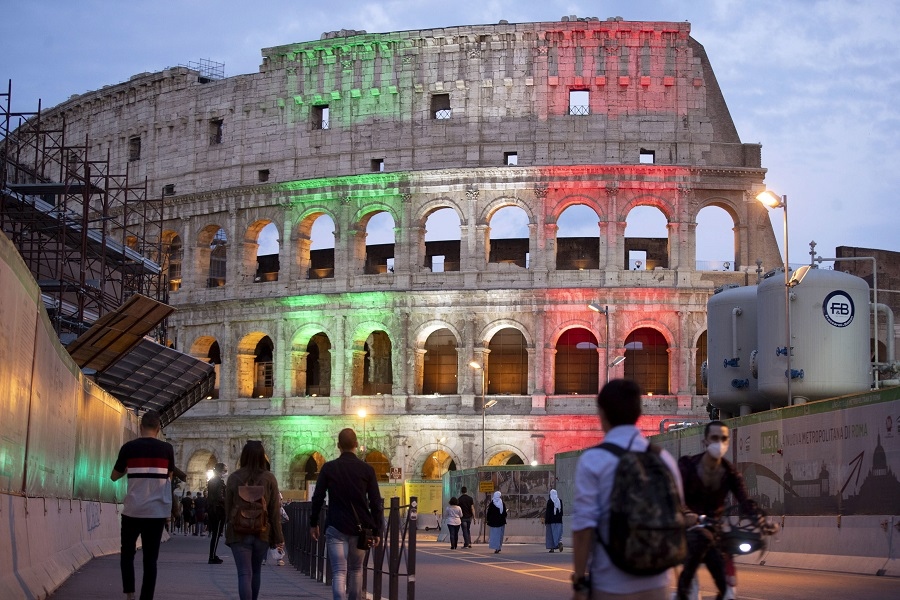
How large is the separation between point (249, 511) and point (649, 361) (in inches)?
1847

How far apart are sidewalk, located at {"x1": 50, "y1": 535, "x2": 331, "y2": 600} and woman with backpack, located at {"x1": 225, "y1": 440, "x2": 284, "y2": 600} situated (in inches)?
76.8

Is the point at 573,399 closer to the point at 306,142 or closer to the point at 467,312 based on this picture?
the point at 467,312

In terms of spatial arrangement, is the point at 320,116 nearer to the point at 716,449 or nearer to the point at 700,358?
the point at 700,358

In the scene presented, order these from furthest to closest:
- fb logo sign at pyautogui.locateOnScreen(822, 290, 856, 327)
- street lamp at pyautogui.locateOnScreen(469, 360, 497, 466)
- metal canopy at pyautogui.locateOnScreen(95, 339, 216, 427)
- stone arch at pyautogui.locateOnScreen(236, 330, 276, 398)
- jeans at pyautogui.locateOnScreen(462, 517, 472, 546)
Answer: stone arch at pyautogui.locateOnScreen(236, 330, 276, 398) < street lamp at pyautogui.locateOnScreen(469, 360, 497, 466) < jeans at pyautogui.locateOnScreen(462, 517, 472, 546) < metal canopy at pyautogui.locateOnScreen(95, 339, 216, 427) < fb logo sign at pyautogui.locateOnScreen(822, 290, 856, 327)

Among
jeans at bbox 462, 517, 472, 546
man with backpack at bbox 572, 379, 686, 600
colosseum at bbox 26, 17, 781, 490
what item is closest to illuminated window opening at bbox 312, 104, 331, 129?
colosseum at bbox 26, 17, 781, 490

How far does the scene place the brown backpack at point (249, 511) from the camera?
11.6 meters

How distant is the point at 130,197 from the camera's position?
6581 centimetres

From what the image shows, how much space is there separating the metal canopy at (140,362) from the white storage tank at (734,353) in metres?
12.5

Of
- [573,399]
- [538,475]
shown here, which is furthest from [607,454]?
[573,399]

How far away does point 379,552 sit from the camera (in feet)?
44.6

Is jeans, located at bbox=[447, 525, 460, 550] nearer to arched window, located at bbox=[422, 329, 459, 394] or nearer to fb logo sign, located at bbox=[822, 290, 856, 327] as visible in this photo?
fb logo sign, located at bbox=[822, 290, 856, 327]

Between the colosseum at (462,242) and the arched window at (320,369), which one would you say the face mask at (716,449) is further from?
the arched window at (320,369)

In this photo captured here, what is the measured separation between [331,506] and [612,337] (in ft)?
145

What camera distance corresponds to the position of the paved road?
14.6 meters
